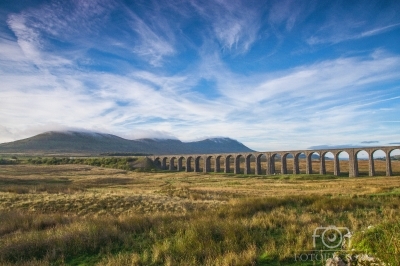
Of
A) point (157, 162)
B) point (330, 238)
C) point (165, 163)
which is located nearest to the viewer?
point (330, 238)

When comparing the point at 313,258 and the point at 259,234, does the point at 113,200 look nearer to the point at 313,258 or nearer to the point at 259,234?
the point at 259,234

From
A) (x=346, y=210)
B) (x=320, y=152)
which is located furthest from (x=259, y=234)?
(x=320, y=152)

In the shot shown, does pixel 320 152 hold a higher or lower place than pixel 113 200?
higher

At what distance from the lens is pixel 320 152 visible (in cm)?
5844

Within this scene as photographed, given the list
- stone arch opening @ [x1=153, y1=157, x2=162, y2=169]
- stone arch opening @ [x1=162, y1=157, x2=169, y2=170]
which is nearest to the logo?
stone arch opening @ [x1=162, y1=157, x2=169, y2=170]

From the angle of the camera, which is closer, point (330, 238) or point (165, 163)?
point (330, 238)

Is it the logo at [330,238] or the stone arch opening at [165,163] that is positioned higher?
the stone arch opening at [165,163]

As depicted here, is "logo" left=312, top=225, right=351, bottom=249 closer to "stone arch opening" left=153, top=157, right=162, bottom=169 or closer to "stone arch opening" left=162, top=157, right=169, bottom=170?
"stone arch opening" left=162, top=157, right=169, bottom=170

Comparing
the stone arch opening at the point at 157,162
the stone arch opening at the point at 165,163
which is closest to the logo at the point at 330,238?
the stone arch opening at the point at 165,163

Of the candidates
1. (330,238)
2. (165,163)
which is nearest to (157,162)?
(165,163)

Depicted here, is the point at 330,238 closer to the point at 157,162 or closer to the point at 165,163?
the point at 165,163

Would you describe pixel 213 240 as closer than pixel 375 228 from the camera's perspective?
No

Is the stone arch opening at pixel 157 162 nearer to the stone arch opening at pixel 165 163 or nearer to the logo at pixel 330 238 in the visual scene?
the stone arch opening at pixel 165 163

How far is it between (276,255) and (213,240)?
1448 mm
